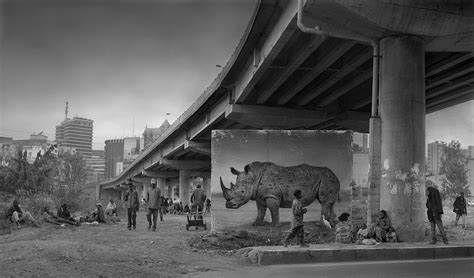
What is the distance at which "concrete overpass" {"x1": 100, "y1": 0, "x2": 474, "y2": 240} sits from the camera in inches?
575

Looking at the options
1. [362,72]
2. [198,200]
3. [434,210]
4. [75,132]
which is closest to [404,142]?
[434,210]

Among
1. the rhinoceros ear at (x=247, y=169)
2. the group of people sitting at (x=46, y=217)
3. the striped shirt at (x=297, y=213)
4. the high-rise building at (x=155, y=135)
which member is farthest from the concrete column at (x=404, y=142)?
the high-rise building at (x=155, y=135)

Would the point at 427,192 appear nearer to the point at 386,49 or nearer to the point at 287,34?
the point at 386,49

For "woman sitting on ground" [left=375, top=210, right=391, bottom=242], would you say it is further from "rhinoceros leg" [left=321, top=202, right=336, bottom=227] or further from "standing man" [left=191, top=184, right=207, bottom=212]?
"standing man" [left=191, top=184, right=207, bottom=212]

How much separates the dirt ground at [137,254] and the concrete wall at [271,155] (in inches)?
24.0

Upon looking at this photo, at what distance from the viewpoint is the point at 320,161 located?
18469 millimetres

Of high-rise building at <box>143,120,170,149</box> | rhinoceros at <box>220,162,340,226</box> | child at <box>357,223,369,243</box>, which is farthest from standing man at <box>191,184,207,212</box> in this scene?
high-rise building at <box>143,120,170,149</box>

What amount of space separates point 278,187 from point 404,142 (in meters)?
5.04

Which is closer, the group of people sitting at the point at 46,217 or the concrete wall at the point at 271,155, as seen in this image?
the concrete wall at the point at 271,155

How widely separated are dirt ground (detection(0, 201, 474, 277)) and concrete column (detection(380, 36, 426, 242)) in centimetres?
245

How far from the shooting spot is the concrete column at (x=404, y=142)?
47.8 feet

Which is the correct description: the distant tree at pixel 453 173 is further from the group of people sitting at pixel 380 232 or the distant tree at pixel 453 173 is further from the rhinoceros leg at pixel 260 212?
the group of people sitting at pixel 380 232

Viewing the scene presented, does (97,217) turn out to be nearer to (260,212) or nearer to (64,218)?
(64,218)

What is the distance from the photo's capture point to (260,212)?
58.2ft
